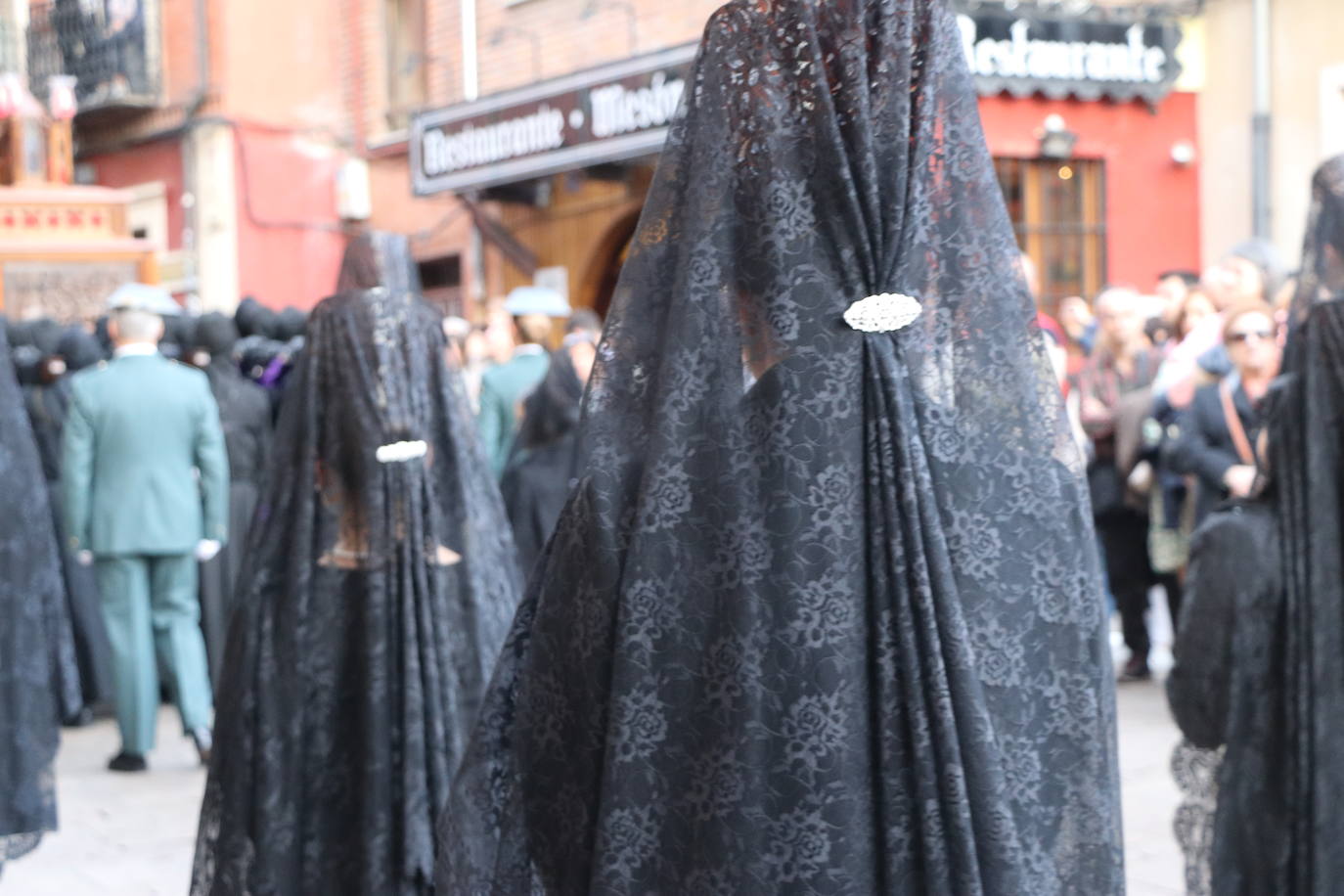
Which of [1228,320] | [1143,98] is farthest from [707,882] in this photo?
[1143,98]

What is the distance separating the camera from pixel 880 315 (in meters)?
2.40

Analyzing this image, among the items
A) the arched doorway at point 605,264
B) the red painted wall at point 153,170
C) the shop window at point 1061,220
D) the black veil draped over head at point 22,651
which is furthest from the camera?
the red painted wall at point 153,170

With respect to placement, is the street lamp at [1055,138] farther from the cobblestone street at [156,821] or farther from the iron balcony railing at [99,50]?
the iron balcony railing at [99,50]

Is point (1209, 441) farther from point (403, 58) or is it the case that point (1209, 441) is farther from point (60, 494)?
point (403, 58)

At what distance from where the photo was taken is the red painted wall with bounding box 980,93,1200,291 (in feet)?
44.5

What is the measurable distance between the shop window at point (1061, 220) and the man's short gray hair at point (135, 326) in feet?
25.0

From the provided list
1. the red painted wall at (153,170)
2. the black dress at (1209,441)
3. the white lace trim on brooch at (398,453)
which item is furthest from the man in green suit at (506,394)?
the red painted wall at (153,170)

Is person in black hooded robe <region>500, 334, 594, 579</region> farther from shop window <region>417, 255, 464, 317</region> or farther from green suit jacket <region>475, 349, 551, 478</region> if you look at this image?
shop window <region>417, 255, 464, 317</region>

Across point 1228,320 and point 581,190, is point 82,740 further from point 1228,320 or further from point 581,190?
point 581,190

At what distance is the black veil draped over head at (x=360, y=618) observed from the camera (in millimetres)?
4492

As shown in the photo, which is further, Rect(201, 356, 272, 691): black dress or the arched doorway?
the arched doorway

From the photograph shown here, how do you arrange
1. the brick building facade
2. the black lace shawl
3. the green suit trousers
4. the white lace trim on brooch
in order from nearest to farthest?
1. the black lace shawl
2. the white lace trim on brooch
3. the green suit trousers
4. the brick building facade

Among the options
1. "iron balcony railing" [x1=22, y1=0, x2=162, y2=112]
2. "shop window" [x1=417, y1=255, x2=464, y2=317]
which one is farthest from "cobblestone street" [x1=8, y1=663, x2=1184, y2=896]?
"iron balcony railing" [x1=22, y1=0, x2=162, y2=112]

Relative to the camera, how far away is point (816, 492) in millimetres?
2371
